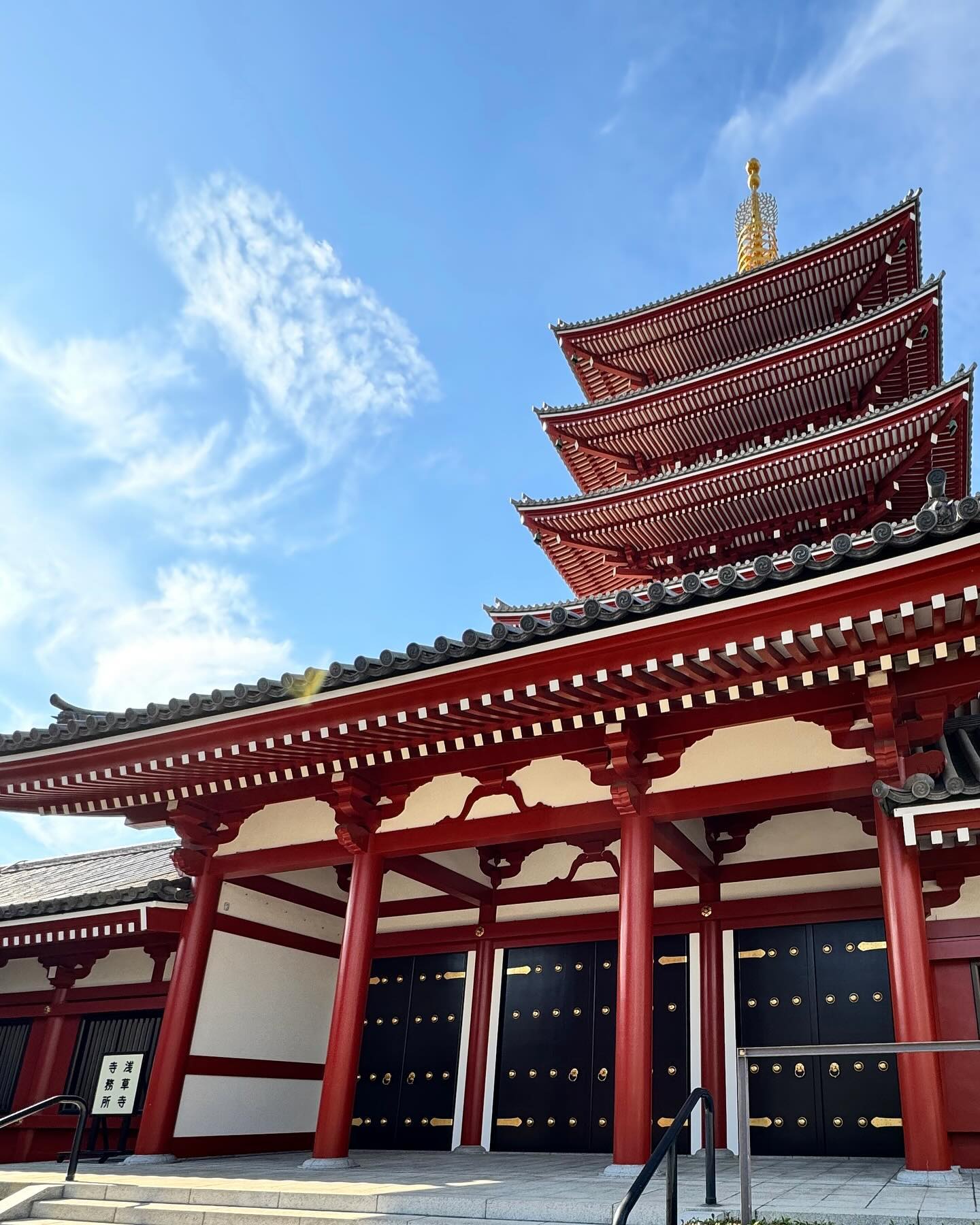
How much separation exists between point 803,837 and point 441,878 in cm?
388

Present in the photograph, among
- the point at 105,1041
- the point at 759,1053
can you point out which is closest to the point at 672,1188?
the point at 759,1053

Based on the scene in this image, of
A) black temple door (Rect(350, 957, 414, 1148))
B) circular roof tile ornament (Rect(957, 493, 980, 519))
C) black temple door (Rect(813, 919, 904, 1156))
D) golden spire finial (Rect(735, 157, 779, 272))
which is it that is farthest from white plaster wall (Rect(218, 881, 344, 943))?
golden spire finial (Rect(735, 157, 779, 272))

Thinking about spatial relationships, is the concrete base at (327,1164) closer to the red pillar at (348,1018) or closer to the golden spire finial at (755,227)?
the red pillar at (348,1018)

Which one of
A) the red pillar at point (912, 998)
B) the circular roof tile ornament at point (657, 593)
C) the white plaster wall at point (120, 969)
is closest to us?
the red pillar at point (912, 998)

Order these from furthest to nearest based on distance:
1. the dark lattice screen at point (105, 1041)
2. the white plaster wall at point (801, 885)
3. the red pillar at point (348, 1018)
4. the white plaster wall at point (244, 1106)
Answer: the dark lattice screen at point (105, 1041) → the white plaster wall at point (244, 1106) → the white plaster wall at point (801, 885) → the red pillar at point (348, 1018)

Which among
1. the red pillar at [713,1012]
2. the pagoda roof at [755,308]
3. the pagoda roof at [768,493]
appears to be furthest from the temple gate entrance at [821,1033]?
the pagoda roof at [755,308]

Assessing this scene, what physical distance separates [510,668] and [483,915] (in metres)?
4.73

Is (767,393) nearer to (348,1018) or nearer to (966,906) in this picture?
(966,906)

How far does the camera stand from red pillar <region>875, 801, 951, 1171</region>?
602cm

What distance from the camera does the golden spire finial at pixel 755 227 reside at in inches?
623

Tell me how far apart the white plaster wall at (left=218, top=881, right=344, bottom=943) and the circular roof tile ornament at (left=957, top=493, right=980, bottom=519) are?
8.31m

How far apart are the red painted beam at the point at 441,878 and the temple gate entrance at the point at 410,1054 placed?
80cm

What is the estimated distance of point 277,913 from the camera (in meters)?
11.1

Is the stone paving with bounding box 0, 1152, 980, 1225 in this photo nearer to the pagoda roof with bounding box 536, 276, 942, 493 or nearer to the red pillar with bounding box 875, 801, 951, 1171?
the red pillar with bounding box 875, 801, 951, 1171
